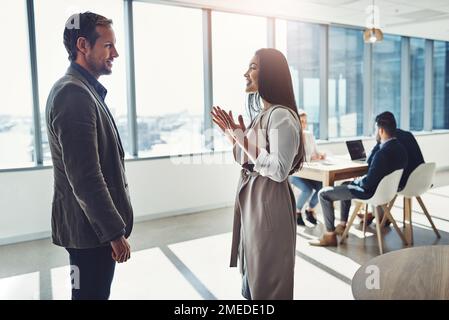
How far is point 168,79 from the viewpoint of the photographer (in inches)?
192

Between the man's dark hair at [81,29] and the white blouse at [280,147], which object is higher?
the man's dark hair at [81,29]

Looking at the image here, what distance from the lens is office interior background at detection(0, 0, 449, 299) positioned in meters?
3.14

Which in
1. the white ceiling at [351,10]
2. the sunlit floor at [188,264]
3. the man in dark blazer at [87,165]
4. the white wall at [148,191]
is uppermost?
the white ceiling at [351,10]

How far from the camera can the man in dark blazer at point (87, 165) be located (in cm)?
130

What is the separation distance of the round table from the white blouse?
537 millimetres

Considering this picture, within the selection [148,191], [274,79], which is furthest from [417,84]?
[274,79]

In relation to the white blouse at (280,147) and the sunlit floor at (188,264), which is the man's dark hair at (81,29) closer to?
the white blouse at (280,147)

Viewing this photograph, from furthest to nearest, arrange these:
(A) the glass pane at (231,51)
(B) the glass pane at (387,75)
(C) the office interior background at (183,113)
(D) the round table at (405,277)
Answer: (B) the glass pane at (387,75)
(A) the glass pane at (231,51)
(C) the office interior background at (183,113)
(D) the round table at (405,277)

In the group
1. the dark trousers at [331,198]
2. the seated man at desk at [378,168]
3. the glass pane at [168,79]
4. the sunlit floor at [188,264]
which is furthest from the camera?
the glass pane at [168,79]

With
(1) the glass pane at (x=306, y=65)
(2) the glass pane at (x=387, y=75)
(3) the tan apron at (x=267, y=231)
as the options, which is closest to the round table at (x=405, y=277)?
(3) the tan apron at (x=267, y=231)

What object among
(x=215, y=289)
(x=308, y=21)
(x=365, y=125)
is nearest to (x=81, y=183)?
(x=215, y=289)

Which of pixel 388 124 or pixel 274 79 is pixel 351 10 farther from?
pixel 274 79

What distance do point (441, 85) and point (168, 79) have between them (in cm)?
603

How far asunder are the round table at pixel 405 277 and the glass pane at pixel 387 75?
6018 mm
